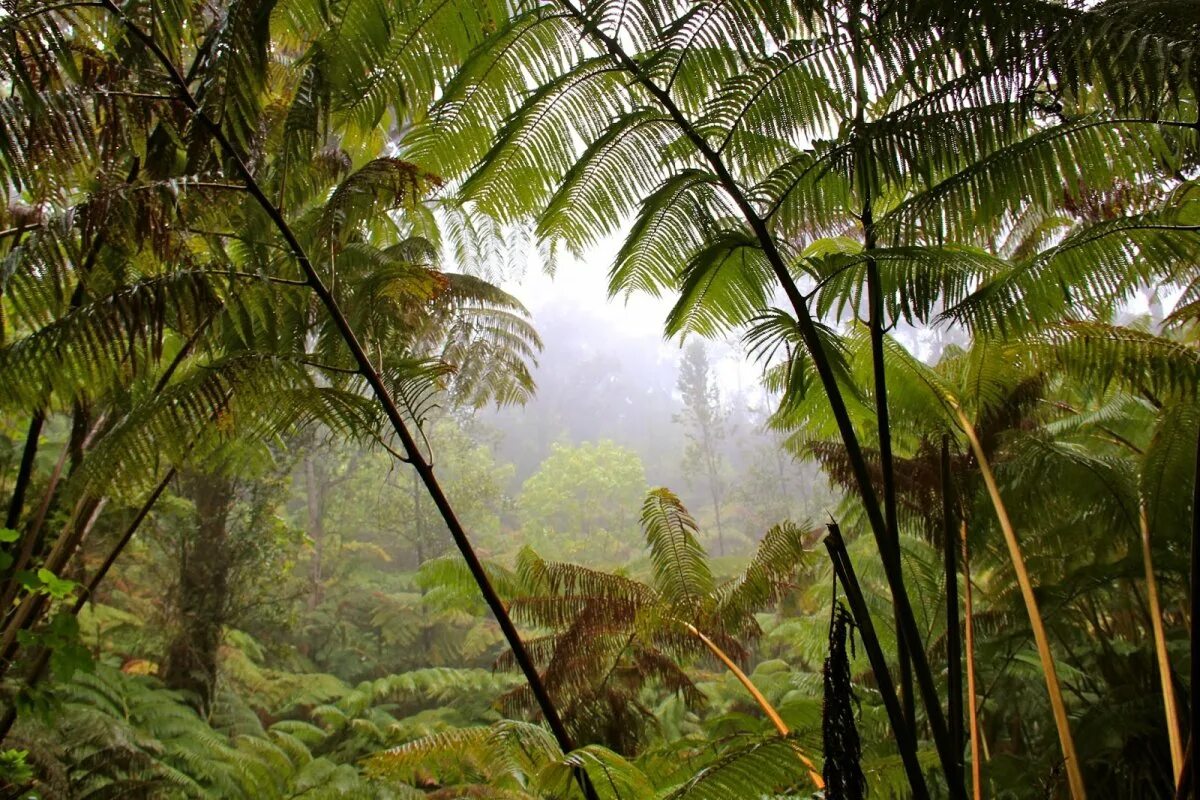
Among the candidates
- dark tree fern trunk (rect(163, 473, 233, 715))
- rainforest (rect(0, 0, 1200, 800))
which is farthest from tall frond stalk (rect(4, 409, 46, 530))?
dark tree fern trunk (rect(163, 473, 233, 715))

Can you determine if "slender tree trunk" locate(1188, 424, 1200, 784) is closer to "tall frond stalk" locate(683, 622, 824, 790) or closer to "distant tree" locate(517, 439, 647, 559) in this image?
"tall frond stalk" locate(683, 622, 824, 790)

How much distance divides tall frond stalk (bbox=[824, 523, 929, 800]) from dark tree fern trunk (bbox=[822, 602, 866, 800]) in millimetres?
73

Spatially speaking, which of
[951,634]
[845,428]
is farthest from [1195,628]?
[845,428]

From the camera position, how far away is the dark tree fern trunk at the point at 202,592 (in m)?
5.56

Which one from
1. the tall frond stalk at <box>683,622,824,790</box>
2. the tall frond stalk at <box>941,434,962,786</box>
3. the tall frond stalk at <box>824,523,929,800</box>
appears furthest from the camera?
the tall frond stalk at <box>941,434,962,786</box>

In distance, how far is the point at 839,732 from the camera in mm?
778

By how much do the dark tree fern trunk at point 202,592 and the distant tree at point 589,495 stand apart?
27.3 ft

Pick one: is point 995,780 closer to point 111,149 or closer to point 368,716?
point 111,149

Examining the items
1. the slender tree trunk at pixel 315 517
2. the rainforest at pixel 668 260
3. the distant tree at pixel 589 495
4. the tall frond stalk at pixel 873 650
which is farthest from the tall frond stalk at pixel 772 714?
the distant tree at pixel 589 495

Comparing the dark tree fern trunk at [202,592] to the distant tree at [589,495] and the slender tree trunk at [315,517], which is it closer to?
the slender tree trunk at [315,517]

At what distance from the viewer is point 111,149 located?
3.92 ft

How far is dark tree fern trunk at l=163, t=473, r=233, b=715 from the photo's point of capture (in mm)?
5562

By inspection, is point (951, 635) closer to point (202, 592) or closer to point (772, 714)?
point (772, 714)

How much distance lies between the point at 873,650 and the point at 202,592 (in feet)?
20.9
